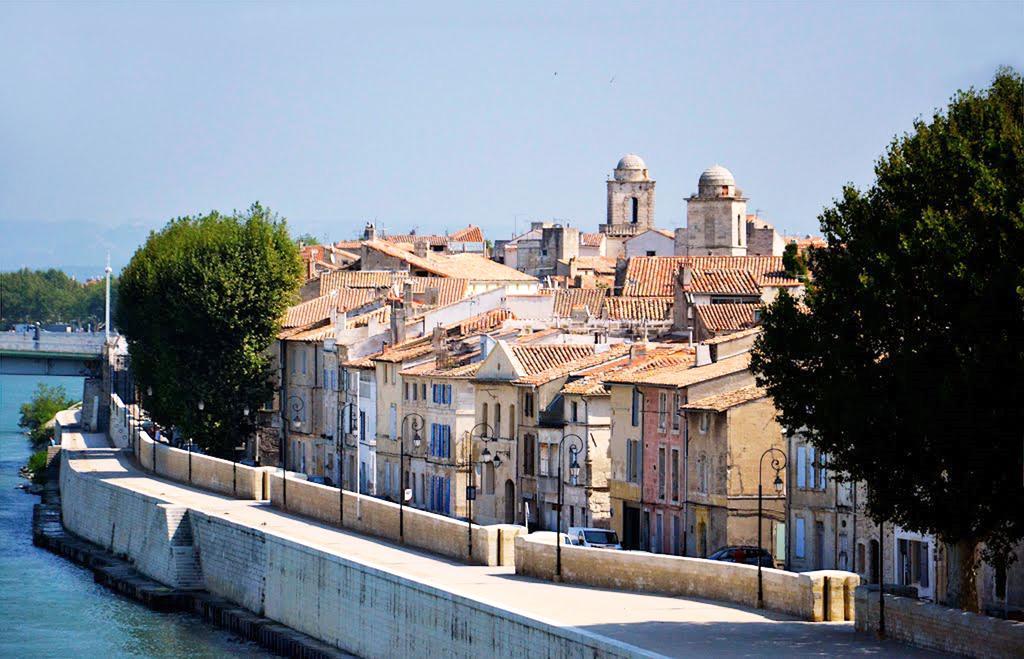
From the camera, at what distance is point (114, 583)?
60.9 metres

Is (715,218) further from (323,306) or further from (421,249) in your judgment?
(323,306)

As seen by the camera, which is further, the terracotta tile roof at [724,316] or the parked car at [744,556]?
the terracotta tile roof at [724,316]

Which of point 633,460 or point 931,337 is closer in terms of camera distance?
point 931,337


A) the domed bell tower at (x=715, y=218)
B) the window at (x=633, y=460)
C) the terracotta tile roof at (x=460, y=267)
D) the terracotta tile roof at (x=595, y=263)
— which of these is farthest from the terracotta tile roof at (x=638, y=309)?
the terracotta tile roof at (x=595, y=263)

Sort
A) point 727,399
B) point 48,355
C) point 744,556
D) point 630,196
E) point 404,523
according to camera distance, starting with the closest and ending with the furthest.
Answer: point 744,556, point 727,399, point 404,523, point 48,355, point 630,196

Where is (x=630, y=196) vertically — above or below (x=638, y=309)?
above

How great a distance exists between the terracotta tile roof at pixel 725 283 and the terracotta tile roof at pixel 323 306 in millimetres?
14721

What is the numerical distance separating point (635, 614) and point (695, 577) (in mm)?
2054

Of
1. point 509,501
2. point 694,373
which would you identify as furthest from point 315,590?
point 509,501

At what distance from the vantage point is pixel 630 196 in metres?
139

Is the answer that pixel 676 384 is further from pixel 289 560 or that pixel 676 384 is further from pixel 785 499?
pixel 289 560

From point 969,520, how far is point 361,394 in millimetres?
41162

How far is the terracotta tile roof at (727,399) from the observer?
48625 millimetres

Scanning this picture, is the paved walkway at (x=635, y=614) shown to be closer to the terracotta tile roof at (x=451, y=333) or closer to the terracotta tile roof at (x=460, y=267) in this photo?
the terracotta tile roof at (x=451, y=333)
